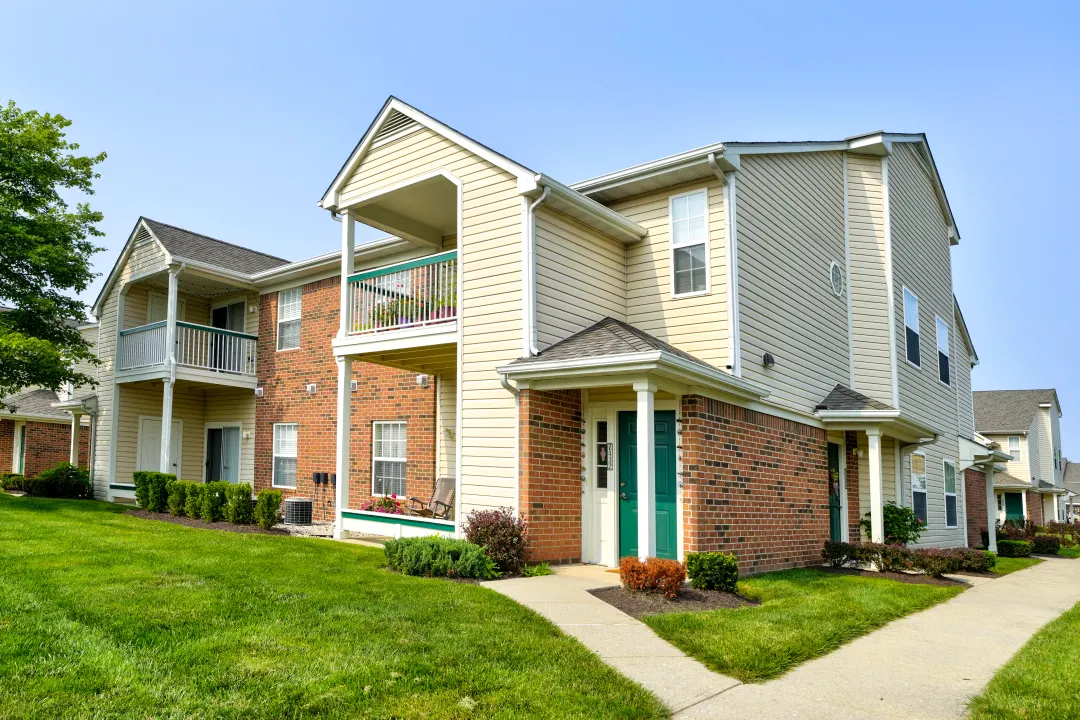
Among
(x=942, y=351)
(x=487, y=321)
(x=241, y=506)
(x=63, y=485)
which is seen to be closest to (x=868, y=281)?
(x=942, y=351)

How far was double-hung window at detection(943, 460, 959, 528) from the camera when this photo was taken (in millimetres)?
18391

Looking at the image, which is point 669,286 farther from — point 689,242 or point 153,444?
point 153,444

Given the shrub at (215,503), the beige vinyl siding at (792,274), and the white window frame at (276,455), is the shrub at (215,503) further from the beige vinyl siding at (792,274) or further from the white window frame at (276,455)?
the beige vinyl siding at (792,274)

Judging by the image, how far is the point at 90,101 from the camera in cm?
1259

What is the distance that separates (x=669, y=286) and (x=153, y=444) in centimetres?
1549

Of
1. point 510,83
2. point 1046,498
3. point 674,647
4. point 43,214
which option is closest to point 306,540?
point 674,647

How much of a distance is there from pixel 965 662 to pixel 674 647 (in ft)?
8.43

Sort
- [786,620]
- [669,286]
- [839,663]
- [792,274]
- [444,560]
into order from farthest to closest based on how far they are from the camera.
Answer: [792,274], [669,286], [444,560], [786,620], [839,663]

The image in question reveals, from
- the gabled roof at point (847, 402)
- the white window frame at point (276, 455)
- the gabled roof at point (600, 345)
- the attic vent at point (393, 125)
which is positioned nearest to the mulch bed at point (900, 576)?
the gabled roof at point (847, 402)

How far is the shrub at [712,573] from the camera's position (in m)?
8.91

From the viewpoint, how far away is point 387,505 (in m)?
14.5

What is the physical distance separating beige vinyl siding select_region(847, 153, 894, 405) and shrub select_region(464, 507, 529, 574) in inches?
353

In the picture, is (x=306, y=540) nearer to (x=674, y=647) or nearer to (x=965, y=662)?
(x=674, y=647)

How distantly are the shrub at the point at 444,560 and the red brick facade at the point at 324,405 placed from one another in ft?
15.8
